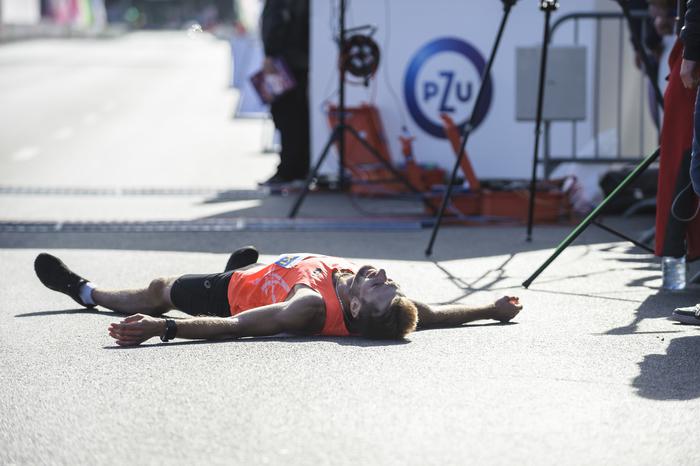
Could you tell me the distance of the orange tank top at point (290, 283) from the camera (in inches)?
233

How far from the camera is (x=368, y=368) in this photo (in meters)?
5.36

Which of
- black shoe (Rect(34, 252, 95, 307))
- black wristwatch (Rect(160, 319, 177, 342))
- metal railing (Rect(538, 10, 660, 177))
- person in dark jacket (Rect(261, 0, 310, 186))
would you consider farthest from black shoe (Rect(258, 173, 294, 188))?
black wristwatch (Rect(160, 319, 177, 342))

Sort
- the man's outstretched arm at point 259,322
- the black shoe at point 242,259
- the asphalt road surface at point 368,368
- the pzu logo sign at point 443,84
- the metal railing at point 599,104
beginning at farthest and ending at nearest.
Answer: the pzu logo sign at point 443,84
the metal railing at point 599,104
the black shoe at point 242,259
the man's outstretched arm at point 259,322
the asphalt road surface at point 368,368

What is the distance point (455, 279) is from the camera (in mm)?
7953

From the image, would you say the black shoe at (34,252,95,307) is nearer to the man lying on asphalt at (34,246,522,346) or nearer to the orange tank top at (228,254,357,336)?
the man lying on asphalt at (34,246,522,346)

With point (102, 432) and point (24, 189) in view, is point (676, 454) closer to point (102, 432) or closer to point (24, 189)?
point (102, 432)

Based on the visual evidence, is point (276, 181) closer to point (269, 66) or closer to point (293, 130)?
point (293, 130)

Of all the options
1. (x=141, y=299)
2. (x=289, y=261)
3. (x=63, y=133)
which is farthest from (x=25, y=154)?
(x=289, y=261)

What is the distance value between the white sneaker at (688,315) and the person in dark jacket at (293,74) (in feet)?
25.8

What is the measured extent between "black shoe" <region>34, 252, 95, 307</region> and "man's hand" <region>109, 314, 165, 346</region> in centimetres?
136

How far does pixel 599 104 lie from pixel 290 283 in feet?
24.8

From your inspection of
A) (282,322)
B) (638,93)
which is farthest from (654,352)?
(638,93)

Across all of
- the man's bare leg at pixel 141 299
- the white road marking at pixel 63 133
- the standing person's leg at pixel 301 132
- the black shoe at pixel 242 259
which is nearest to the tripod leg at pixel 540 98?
the black shoe at pixel 242 259

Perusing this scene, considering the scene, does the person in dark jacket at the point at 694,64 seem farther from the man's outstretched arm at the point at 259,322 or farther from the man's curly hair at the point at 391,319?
the man's outstretched arm at the point at 259,322
